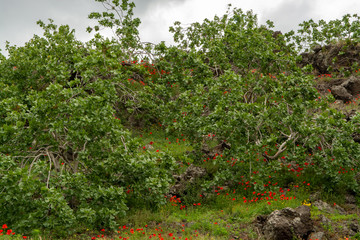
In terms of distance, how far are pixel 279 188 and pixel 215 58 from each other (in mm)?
7091

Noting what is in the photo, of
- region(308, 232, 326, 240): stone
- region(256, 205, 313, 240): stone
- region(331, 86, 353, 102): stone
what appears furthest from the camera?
region(331, 86, 353, 102): stone

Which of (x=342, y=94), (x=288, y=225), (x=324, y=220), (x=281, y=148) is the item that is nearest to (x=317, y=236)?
(x=288, y=225)

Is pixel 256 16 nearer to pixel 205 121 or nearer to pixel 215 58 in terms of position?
pixel 215 58

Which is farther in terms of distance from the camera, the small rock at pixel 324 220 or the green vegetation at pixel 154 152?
the small rock at pixel 324 220

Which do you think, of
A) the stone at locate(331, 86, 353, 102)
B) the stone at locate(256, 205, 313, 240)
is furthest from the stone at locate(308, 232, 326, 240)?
the stone at locate(331, 86, 353, 102)

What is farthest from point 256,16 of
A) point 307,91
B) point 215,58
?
point 307,91

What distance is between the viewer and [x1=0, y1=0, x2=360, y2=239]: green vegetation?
8.86 meters

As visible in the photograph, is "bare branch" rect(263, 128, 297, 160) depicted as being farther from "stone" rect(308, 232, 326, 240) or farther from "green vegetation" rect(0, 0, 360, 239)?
"stone" rect(308, 232, 326, 240)

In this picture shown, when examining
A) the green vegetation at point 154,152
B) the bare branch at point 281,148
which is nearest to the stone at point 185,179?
the green vegetation at point 154,152

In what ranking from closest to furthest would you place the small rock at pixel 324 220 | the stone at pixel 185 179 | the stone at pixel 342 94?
1. the small rock at pixel 324 220
2. the stone at pixel 185 179
3. the stone at pixel 342 94

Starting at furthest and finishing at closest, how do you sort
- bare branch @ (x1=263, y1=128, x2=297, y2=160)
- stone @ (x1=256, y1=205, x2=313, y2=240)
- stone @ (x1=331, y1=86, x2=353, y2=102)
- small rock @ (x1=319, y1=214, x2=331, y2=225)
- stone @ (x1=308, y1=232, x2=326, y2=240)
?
stone @ (x1=331, y1=86, x2=353, y2=102), bare branch @ (x1=263, y1=128, x2=297, y2=160), small rock @ (x1=319, y1=214, x2=331, y2=225), stone @ (x1=256, y1=205, x2=313, y2=240), stone @ (x1=308, y1=232, x2=326, y2=240)

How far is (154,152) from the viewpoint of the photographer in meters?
10.2

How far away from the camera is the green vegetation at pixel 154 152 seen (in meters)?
8.86

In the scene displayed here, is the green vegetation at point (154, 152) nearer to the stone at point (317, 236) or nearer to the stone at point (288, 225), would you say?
the stone at point (288, 225)
